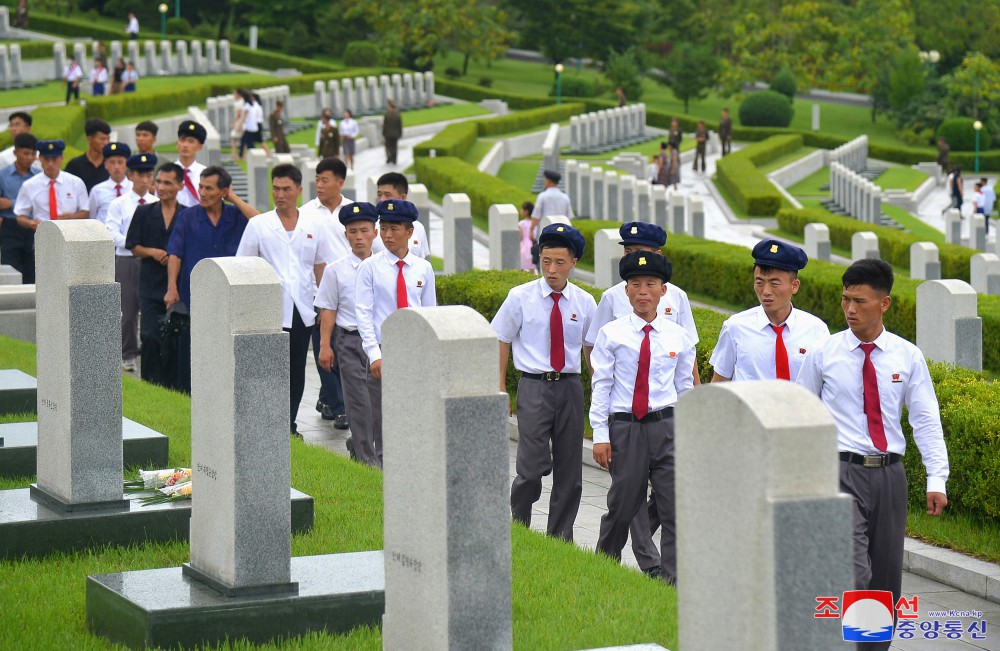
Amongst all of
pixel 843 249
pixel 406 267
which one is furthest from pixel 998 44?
pixel 406 267

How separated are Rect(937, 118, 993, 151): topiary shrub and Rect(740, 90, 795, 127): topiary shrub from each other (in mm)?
7307

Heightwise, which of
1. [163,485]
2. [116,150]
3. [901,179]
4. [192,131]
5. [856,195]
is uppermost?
[192,131]

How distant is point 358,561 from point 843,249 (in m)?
27.4

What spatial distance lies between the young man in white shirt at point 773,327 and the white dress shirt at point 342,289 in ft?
10.8

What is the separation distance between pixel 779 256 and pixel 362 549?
96.9 inches

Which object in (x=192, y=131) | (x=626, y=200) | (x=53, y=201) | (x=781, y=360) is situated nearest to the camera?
(x=781, y=360)

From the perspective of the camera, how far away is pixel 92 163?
579 inches

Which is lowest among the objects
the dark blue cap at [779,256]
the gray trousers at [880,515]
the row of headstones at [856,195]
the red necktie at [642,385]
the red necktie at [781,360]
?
the row of headstones at [856,195]

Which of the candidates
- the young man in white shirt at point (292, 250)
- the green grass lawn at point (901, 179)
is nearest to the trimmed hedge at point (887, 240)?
the young man in white shirt at point (292, 250)

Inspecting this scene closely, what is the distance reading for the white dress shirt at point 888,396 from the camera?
20.5 ft

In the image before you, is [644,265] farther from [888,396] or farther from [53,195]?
[53,195]

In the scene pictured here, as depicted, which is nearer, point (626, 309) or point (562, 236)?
point (562, 236)

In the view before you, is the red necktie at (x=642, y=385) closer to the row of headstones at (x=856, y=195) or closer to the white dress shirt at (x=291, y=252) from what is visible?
the white dress shirt at (x=291, y=252)

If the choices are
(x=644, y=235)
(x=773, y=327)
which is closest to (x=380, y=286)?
(x=644, y=235)
